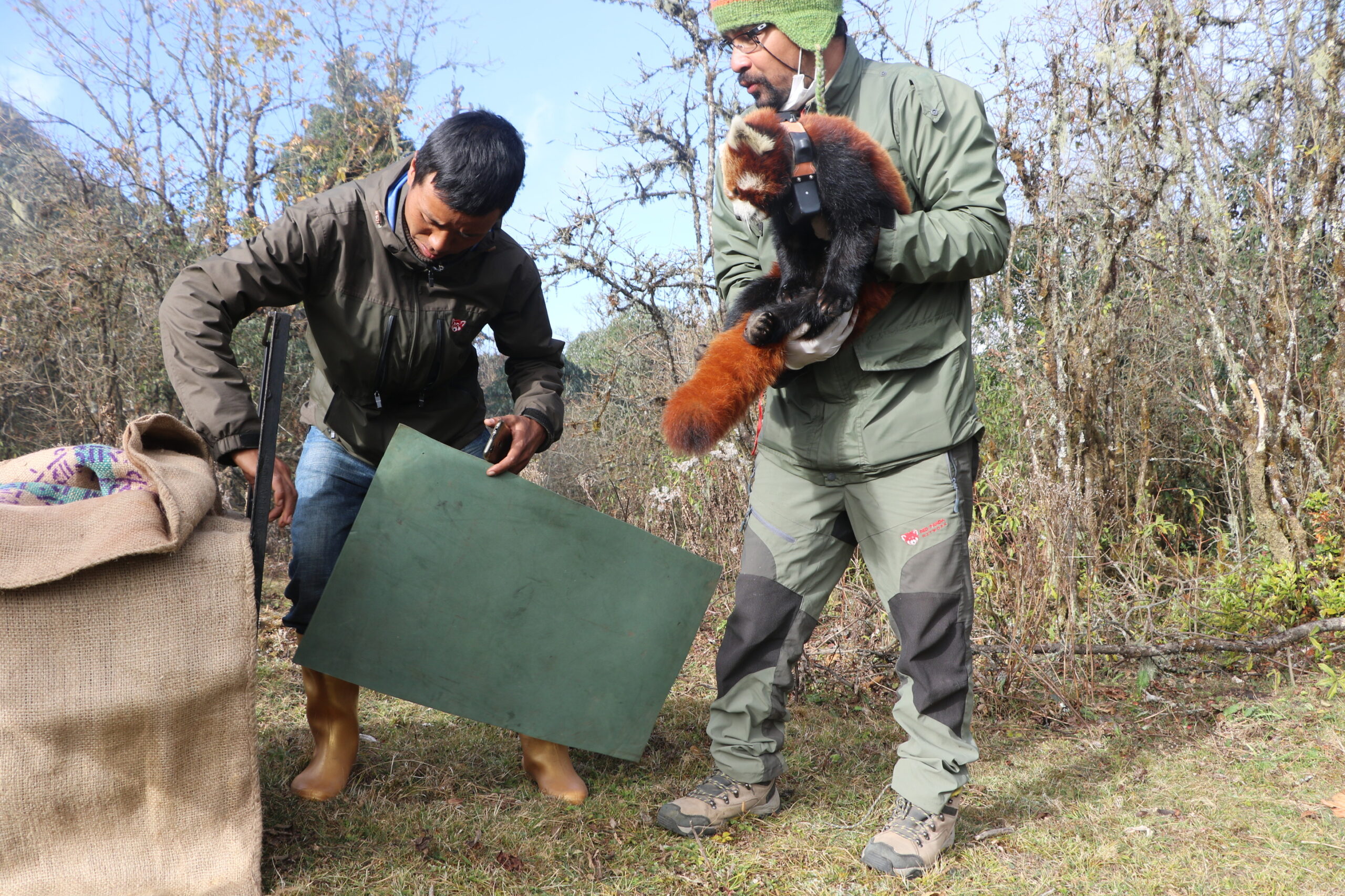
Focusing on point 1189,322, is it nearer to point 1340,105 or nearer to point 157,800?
point 1340,105

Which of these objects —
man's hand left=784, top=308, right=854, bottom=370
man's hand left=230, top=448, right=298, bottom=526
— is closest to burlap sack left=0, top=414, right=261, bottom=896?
man's hand left=230, top=448, right=298, bottom=526

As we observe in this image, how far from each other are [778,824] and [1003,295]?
3.40 m

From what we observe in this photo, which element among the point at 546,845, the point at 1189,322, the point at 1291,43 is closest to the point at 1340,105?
the point at 1291,43

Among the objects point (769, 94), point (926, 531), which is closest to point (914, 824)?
point (926, 531)

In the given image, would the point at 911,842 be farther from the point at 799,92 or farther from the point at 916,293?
the point at 799,92

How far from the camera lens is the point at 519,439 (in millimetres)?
2281

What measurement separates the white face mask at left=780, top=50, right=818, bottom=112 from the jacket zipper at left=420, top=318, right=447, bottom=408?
3.41ft

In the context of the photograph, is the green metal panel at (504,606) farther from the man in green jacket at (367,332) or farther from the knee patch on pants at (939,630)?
the knee patch on pants at (939,630)

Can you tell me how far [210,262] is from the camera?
7.02 ft

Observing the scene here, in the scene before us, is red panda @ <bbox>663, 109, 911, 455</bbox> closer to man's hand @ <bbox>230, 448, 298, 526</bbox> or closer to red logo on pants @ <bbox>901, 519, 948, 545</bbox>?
red logo on pants @ <bbox>901, 519, 948, 545</bbox>

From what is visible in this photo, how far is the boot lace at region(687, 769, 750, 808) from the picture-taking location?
7.41ft

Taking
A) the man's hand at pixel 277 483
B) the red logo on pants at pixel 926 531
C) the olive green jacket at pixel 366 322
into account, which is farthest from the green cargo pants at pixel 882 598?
the man's hand at pixel 277 483

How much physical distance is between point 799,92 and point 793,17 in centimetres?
17

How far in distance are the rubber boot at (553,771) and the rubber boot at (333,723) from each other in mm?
476
